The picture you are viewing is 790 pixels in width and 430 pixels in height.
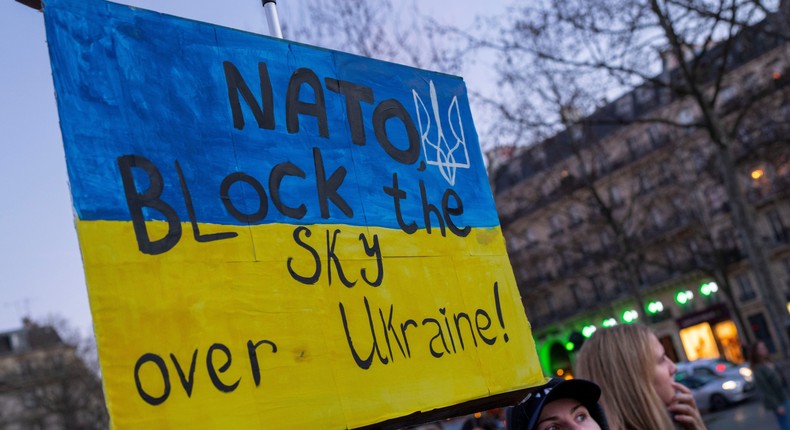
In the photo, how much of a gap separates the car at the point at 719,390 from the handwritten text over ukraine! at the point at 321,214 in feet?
68.5

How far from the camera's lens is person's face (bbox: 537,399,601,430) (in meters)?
2.84

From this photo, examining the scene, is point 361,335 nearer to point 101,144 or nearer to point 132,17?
point 101,144

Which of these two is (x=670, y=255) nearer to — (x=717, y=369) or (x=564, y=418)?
(x=717, y=369)

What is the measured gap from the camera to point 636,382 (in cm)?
335

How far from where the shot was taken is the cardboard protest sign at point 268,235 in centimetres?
204

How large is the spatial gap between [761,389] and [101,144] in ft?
29.1

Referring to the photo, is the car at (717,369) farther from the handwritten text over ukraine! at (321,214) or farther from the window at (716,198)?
the window at (716,198)

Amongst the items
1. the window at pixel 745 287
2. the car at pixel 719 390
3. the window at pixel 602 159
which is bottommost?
the car at pixel 719 390

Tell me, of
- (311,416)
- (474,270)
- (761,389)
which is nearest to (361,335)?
(311,416)

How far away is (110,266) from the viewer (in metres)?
1.99

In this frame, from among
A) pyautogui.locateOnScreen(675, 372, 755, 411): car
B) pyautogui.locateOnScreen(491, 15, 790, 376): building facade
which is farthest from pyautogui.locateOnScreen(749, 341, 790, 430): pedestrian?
pyautogui.locateOnScreen(491, 15, 790, 376): building facade

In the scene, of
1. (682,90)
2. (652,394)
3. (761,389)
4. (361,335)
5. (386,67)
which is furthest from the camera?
(682,90)

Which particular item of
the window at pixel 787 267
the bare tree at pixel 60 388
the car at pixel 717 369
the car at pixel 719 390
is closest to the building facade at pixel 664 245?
the window at pixel 787 267

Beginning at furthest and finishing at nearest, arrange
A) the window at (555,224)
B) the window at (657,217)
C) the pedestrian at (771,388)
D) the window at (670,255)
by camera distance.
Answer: the window at (555,224), the window at (657,217), the window at (670,255), the pedestrian at (771,388)
